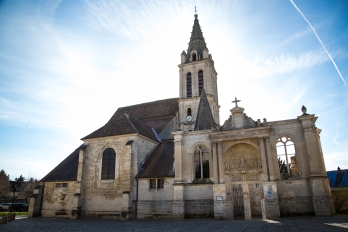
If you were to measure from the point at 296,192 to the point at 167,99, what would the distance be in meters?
23.8

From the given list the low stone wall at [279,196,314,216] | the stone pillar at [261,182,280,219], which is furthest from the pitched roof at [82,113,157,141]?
the low stone wall at [279,196,314,216]

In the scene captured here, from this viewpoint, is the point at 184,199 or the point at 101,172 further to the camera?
the point at 101,172

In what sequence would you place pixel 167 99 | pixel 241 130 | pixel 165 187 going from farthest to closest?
pixel 167 99, pixel 165 187, pixel 241 130

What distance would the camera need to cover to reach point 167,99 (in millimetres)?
36656

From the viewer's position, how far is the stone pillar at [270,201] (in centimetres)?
1516

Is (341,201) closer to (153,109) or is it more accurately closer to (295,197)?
(295,197)

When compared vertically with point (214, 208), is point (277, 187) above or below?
above

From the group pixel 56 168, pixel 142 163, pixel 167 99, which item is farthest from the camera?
pixel 167 99

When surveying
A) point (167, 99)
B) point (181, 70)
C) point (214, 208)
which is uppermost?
point (181, 70)

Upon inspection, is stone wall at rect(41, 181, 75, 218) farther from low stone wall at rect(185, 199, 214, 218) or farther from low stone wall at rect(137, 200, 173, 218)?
low stone wall at rect(185, 199, 214, 218)

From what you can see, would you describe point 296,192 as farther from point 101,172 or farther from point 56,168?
point 56,168

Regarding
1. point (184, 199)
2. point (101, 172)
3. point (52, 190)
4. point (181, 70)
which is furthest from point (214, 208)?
point (181, 70)

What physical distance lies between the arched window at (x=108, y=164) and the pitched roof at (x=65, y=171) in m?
3.12

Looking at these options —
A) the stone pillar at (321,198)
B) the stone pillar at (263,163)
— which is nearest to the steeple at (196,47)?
the stone pillar at (263,163)
